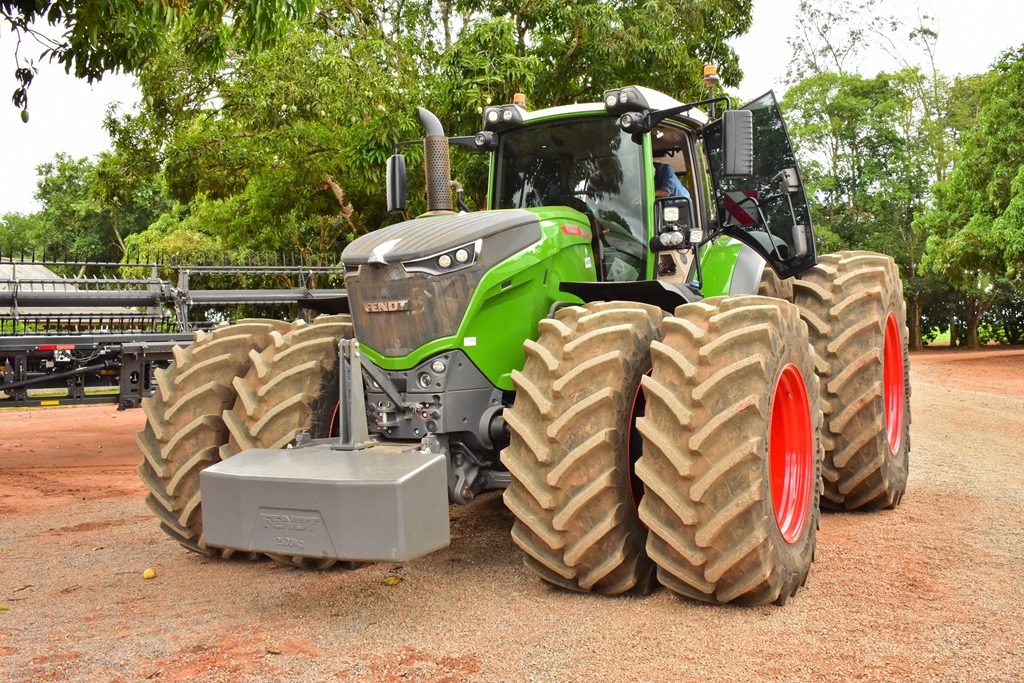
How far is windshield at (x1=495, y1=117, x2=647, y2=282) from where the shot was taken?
542 centimetres

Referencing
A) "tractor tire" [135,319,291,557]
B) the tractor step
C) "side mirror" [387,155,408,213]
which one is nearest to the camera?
the tractor step

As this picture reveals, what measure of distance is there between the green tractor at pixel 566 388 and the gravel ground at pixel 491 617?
225 mm

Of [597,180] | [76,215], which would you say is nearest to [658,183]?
[597,180]

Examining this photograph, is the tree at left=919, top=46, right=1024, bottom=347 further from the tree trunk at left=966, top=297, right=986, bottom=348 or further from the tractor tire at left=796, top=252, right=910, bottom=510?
the tractor tire at left=796, top=252, right=910, bottom=510

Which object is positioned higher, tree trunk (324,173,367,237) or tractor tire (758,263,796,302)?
tree trunk (324,173,367,237)

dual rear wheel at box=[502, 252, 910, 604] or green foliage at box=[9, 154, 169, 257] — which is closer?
dual rear wheel at box=[502, 252, 910, 604]

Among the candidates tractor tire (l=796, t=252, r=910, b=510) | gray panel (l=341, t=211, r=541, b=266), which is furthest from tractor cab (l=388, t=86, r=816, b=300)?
gray panel (l=341, t=211, r=541, b=266)

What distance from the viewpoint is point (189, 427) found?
4.95m

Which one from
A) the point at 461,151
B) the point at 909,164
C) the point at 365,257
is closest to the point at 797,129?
the point at 909,164

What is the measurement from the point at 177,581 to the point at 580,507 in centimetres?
230

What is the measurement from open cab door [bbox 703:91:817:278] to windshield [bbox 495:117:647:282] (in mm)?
1100

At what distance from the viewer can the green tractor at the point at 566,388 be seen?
4000 millimetres

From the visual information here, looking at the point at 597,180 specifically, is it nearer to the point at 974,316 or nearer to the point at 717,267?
the point at 717,267

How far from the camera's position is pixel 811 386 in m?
4.89
